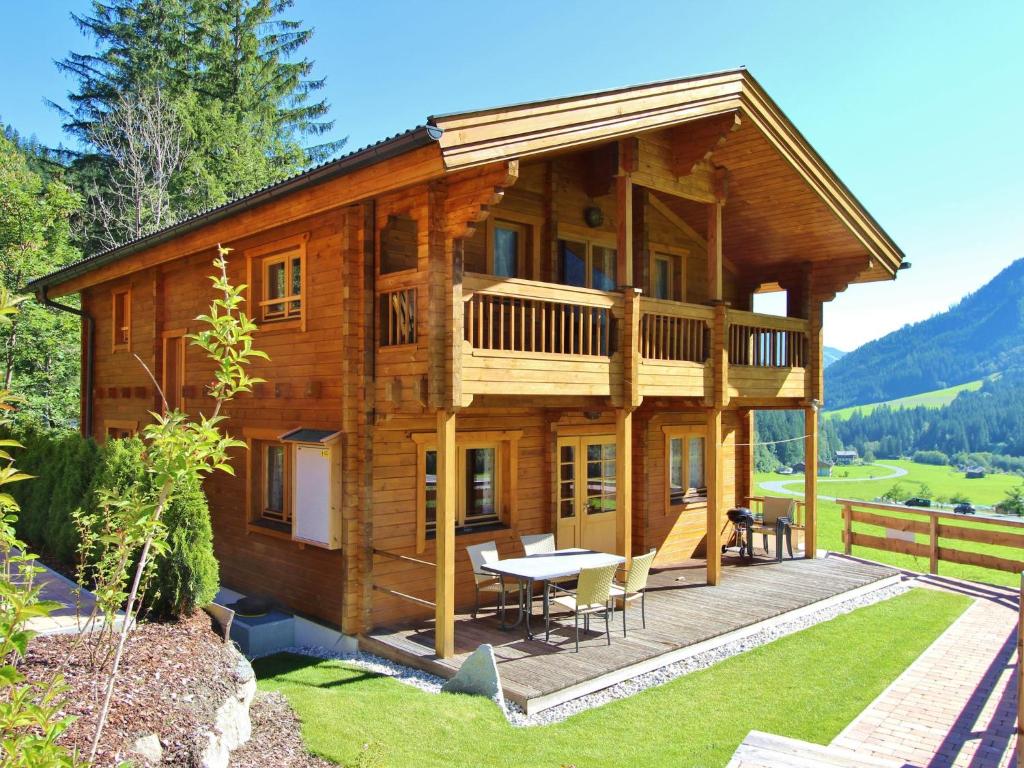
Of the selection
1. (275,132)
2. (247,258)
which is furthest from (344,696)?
(275,132)

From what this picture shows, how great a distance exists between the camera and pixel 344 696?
22.7 feet

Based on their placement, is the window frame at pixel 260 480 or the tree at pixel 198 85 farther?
the tree at pixel 198 85

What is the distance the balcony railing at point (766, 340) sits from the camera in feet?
38.4

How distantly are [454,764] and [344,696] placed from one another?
1809mm

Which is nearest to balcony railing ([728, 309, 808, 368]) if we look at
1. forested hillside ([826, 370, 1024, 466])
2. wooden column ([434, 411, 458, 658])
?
wooden column ([434, 411, 458, 658])

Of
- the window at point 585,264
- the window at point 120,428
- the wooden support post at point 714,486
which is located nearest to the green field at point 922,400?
the wooden support post at point 714,486

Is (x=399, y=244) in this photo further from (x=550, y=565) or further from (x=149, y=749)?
(x=149, y=749)

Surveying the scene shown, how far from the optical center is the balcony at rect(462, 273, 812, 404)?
817 cm

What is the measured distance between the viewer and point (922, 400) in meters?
171

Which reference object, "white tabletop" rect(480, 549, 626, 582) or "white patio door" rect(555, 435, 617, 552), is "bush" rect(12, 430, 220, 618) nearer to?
"white tabletop" rect(480, 549, 626, 582)

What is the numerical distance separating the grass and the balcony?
10.7 ft

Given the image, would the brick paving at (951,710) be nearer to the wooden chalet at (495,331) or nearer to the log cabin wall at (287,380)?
the wooden chalet at (495,331)

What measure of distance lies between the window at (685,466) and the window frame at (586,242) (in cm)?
349

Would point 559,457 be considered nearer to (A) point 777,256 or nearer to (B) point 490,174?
(B) point 490,174
